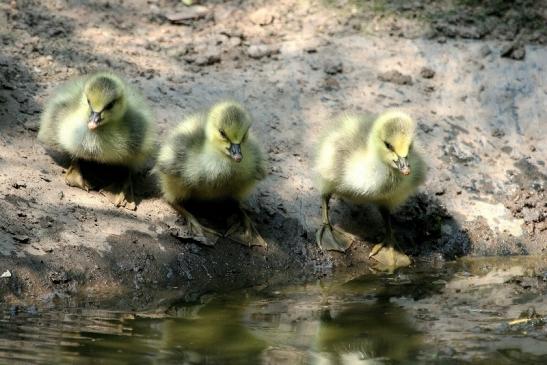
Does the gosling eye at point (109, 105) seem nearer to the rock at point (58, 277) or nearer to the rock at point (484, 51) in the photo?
the rock at point (58, 277)

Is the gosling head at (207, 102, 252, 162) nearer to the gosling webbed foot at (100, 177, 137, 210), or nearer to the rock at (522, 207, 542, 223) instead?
the gosling webbed foot at (100, 177, 137, 210)

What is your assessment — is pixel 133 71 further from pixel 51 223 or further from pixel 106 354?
pixel 106 354

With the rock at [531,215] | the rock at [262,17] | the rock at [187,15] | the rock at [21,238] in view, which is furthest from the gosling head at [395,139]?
the rock at [187,15]

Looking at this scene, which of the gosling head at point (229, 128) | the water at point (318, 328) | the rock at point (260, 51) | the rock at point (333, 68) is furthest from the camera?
the rock at point (260, 51)

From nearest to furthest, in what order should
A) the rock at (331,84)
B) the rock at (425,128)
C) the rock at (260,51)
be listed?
the rock at (425,128)
the rock at (331,84)
the rock at (260,51)

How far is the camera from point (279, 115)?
328 inches

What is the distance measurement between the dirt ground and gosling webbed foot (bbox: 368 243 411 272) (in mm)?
108

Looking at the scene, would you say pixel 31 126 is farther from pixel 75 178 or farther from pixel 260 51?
pixel 260 51

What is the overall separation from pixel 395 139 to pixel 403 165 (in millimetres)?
177

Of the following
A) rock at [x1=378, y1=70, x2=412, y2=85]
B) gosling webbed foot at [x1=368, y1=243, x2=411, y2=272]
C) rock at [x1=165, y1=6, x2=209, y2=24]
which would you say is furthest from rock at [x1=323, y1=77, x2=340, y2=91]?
gosling webbed foot at [x1=368, y1=243, x2=411, y2=272]

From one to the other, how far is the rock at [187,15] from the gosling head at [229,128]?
9.12 feet

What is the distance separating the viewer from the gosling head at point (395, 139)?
6734 mm

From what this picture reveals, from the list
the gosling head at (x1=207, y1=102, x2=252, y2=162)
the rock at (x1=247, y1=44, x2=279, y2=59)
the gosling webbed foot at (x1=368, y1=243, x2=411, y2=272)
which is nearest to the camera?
the gosling head at (x1=207, y1=102, x2=252, y2=162)

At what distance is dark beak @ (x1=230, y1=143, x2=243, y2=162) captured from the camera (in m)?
6.61
